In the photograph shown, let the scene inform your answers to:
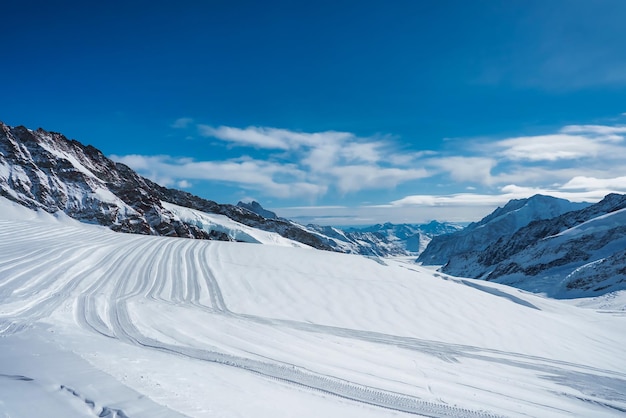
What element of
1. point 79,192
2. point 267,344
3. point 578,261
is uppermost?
point 79,192

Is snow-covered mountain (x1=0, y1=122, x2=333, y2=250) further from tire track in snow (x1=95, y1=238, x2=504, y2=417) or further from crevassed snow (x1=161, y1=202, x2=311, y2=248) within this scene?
tire track in snow (x1=95, y1=238, x2=504, y2=417)

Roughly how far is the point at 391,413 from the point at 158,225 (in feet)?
240

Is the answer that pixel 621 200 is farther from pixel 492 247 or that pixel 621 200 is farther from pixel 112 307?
pixel 112 307

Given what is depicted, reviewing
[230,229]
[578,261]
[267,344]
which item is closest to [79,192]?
[230,229]

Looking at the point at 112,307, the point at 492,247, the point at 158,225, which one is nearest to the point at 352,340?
the point at 112,307

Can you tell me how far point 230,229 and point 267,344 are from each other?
7813cm

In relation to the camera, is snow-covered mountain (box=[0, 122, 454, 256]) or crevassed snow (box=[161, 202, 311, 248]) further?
crevassed snow (box=[161, 202, 311, 248])

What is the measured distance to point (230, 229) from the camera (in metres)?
83.2

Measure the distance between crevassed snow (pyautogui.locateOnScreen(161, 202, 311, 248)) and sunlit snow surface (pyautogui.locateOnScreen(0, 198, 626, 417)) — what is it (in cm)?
6355

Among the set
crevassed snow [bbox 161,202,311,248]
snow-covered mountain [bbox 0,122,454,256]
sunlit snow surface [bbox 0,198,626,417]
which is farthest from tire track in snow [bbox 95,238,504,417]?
crevassed snow [bbox 161,202,311,248]

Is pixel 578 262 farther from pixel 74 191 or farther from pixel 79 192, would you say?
pixel 74 191

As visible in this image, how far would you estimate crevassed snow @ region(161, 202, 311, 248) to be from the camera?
79.7 meters

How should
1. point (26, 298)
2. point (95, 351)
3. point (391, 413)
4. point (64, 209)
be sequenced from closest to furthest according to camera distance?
1. point (391, 413)
2. point (95, 351)
3. point (26, 298)
4. point (64, 209)

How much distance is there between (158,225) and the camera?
2781 inches
